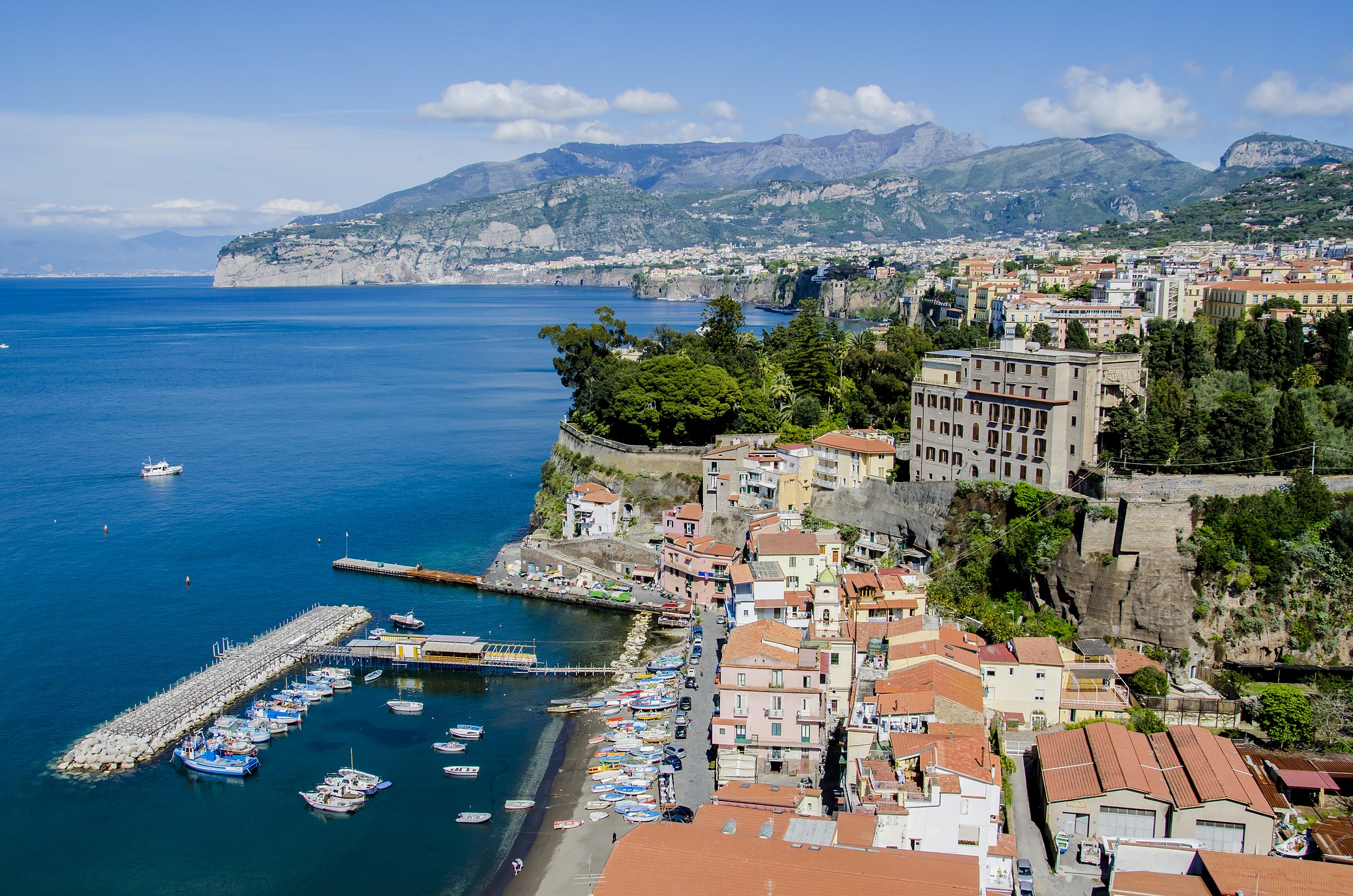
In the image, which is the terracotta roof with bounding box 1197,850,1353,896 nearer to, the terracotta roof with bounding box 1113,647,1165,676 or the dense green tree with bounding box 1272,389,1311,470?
the terracotta roof with bounding box 1113,647,1165,676

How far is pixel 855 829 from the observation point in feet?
58.4

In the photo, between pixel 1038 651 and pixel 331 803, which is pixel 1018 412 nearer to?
pixel 1038 651

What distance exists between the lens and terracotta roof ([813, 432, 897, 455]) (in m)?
34.4

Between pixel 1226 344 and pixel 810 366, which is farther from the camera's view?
pixel 810 366

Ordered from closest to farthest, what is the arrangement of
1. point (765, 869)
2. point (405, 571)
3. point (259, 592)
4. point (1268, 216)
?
point (765, 869), point (259, 592), point (405, 571), point (1268, 216)

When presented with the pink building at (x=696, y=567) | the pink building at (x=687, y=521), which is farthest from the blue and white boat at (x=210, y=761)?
the pink building at (x=687, y=521)

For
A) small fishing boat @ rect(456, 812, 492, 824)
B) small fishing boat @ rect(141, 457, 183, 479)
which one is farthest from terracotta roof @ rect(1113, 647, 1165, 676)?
small fishing boat @ rect(141, 457, 183, 479)

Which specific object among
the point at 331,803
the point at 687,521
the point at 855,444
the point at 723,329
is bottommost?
the point at 331,803

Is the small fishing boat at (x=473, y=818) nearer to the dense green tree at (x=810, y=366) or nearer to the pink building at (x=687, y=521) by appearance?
the pink building at (x=687, y=521)

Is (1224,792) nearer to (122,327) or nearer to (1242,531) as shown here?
(1242,531)

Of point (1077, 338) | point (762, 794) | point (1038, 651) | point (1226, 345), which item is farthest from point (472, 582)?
point (1226, 345)

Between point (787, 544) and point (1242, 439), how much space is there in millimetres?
12212

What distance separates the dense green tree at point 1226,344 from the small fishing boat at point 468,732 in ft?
87.6

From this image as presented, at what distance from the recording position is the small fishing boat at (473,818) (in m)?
22.2
